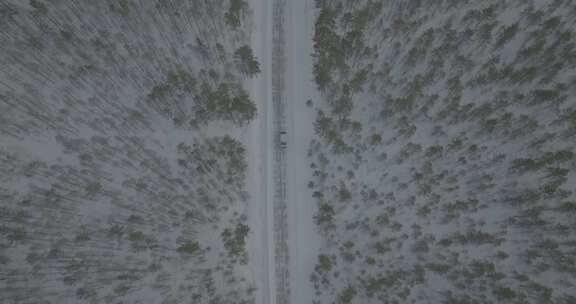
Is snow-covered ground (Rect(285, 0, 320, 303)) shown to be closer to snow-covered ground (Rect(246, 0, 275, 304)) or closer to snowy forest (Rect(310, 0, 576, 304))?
snowy forest (Rect(310, 0, 576, 304))

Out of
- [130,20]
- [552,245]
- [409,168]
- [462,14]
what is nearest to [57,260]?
[130,20]

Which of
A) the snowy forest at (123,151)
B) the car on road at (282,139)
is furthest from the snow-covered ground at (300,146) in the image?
the snowy forest at (123,151)

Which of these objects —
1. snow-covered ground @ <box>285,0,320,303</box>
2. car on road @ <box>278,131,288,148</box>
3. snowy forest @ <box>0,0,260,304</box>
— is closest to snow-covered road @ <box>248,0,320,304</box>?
snow-covered ground @ <box>285,0,320,303</box>

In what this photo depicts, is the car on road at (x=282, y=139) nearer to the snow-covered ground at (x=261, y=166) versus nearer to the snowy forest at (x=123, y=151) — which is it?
the snow-covered ground at (x=261, y=166)

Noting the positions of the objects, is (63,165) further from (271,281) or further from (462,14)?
(462,14)

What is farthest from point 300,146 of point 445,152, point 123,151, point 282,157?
point 123,151
